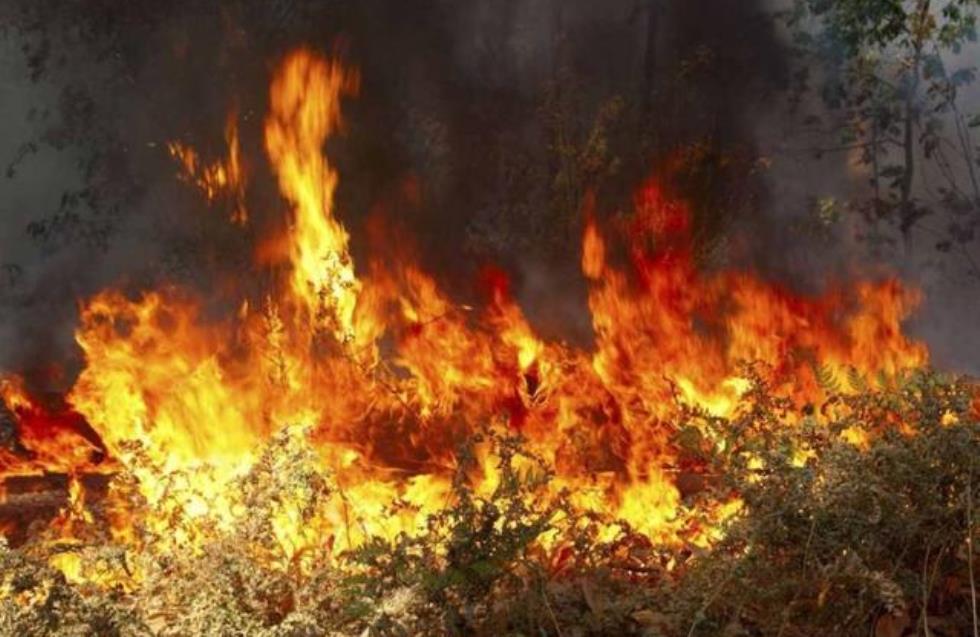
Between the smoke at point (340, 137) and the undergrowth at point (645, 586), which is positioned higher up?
the smoke at point (340, 137)

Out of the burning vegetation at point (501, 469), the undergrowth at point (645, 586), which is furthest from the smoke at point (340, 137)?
the undergrowth at point (645, 586)

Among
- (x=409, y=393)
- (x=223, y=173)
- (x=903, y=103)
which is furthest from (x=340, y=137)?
(x=903, y=103)

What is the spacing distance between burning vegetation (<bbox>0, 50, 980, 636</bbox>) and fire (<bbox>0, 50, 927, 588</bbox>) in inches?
0.7

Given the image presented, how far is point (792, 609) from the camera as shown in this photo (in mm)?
2916

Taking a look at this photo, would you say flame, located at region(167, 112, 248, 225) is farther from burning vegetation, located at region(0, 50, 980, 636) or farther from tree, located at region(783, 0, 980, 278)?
tree, located at region(783, 0, 980, 278)

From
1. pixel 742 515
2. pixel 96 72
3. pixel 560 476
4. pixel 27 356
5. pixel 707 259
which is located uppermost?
pixel 96 72

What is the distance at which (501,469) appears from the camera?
3738 mm

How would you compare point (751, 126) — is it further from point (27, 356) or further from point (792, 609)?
point (27, 356)

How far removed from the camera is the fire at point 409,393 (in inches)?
156

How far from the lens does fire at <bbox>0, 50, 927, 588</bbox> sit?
13.0 feet

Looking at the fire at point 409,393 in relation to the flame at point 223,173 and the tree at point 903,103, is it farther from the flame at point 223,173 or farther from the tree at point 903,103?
the flame at point 223,173

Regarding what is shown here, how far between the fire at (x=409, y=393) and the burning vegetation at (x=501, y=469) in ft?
0.06

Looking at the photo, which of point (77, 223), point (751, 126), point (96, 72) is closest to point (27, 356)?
point (77, 223)

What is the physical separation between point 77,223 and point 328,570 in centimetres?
652
